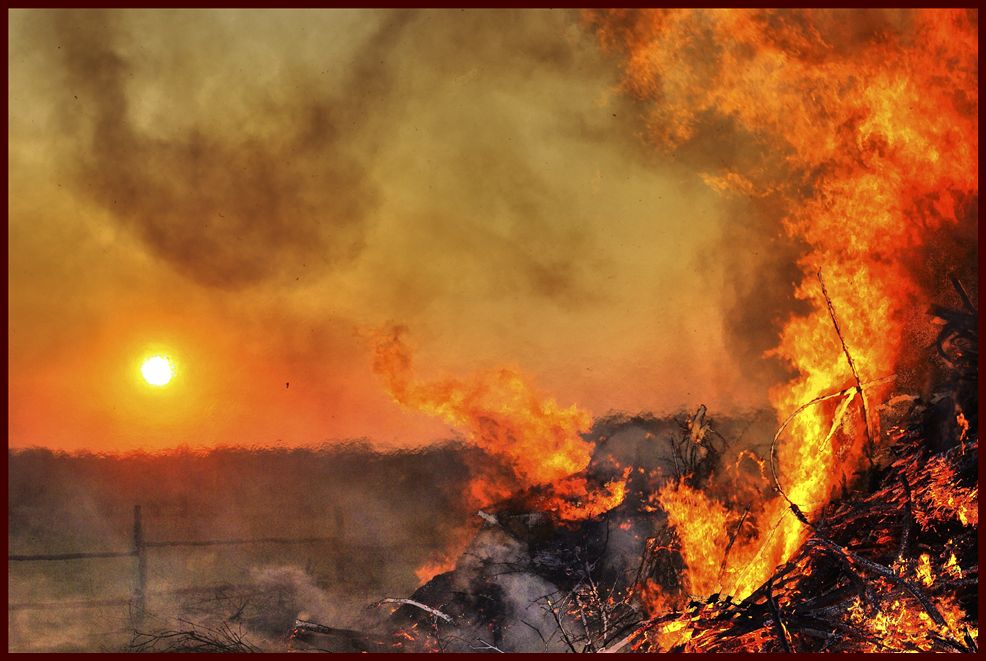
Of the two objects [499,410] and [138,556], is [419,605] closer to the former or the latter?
[499,410]

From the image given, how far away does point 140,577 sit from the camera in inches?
288

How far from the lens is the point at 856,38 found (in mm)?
7582

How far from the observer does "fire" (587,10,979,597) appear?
7.57 meters

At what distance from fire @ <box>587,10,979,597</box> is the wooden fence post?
16.0ft

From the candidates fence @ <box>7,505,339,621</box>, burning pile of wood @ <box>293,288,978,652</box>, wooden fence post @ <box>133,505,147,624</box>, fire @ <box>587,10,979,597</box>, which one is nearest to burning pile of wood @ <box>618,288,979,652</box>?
burning pile of wood @ <box>293,288,978,652</box>

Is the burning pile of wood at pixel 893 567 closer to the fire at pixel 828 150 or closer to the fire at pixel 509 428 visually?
the fire at pixel 828 150

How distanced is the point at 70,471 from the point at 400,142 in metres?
4.33

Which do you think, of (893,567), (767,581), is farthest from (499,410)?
(893,567)

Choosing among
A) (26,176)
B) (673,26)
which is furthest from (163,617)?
(673,26)

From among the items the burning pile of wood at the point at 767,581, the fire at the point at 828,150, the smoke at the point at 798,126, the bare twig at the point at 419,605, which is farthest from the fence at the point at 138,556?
the smoke at the point at 798,126

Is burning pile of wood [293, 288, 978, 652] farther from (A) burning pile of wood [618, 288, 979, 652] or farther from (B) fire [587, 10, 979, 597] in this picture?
(B) fire [587, 10, 979, 597]

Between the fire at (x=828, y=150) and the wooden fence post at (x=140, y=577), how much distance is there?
487cm

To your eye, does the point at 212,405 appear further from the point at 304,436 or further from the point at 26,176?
the point at 26,176

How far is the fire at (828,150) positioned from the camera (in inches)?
298
